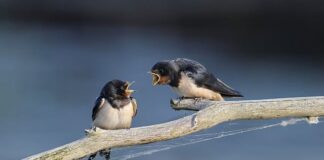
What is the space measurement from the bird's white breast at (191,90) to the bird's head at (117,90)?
1.09 ft

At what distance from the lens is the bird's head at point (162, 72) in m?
4.09

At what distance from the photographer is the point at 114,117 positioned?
12.9 ft

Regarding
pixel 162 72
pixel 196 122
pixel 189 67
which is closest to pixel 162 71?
pixel 162 72

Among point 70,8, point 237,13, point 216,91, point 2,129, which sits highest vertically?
point 70,8

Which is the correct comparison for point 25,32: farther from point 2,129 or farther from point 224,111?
point 224,111

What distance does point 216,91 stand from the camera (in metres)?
4.29

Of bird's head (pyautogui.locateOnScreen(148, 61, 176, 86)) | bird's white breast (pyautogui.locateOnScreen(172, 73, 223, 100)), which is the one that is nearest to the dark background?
bird's white breast (pyautogui.locateOnScreen(172, 73, 223, 100))

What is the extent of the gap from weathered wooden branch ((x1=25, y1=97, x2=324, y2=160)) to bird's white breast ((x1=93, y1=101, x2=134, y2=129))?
50 cm

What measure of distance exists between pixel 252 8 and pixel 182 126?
1340 centimetres

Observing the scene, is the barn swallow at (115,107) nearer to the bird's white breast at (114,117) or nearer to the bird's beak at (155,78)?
the bird's white breast at (114,117)

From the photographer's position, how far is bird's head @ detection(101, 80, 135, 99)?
3979 millimetres

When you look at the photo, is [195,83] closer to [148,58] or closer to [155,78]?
[155,78]

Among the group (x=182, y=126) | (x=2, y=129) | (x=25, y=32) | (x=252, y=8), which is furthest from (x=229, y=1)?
(x=182, y=126)

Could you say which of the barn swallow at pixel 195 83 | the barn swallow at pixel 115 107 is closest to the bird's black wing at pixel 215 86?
the barn swallow at pixel 195 83
